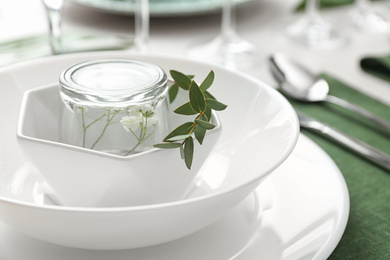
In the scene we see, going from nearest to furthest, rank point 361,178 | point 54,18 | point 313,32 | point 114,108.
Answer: point 114,108
point 361,178
point 54,18
point 313,32

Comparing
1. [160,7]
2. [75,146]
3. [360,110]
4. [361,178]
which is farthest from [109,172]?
[160,7]

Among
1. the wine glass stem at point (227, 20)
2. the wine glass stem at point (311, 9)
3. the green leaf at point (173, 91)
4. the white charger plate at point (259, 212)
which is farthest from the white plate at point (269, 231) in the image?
the wine glass stem at point (311, 9)

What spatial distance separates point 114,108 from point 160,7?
0.55 meters

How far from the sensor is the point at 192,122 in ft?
1.42

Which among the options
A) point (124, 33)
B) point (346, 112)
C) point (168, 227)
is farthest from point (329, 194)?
point (124, 33)

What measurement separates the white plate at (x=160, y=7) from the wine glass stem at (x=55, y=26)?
0.52 feet

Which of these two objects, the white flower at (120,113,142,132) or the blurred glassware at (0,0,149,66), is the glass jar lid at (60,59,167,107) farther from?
the blurred glassware at (0,0,149,66)

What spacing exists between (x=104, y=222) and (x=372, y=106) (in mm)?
A: 478

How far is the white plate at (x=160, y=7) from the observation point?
3.20ft

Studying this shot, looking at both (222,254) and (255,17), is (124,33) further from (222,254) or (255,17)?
(222,254)

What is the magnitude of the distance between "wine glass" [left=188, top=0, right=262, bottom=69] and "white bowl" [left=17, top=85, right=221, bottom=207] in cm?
50

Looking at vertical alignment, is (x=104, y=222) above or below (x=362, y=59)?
above

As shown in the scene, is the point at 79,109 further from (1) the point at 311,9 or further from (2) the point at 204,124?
(1) the point at 311,9

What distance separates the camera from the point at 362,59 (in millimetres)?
874
